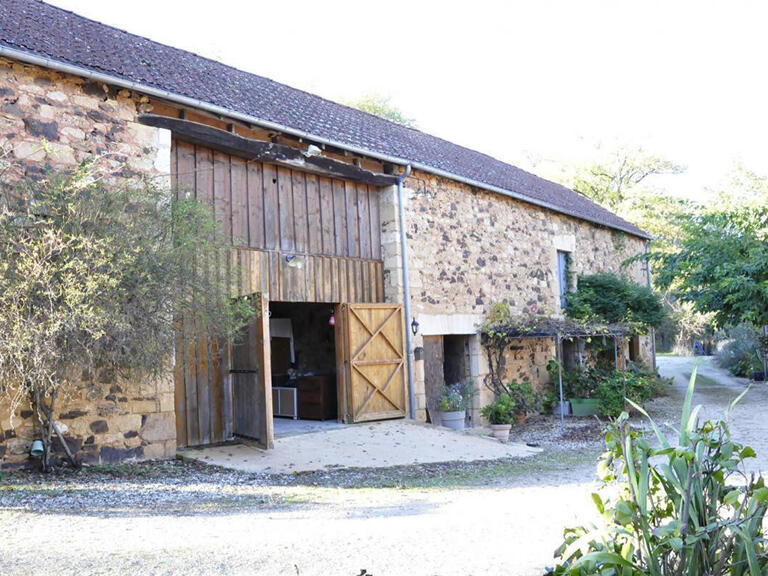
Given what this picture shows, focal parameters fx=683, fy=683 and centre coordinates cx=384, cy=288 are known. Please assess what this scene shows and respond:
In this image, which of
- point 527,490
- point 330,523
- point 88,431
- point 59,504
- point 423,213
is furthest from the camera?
point 423,213

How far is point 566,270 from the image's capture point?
14.9m

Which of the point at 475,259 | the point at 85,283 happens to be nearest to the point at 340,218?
the point at 475,259

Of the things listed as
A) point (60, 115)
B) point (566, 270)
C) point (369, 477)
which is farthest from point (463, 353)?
point (60, 115)

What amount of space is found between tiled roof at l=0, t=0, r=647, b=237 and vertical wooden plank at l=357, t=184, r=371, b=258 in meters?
0.68

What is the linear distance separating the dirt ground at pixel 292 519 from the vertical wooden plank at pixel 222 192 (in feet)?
9.67

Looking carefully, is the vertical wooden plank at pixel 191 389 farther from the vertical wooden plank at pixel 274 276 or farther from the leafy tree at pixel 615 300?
the leafy tree at pixel 615 300

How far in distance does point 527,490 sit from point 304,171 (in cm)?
543

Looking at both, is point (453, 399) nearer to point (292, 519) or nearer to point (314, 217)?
point (314, 217)

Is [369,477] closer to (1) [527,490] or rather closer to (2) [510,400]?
(1) [527,490]

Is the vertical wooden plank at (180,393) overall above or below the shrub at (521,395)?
above

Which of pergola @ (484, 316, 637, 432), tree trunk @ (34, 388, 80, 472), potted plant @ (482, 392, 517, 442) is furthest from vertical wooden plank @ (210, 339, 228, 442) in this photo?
pergola @ (484, 316, 637, 432)

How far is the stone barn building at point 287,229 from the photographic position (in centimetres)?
690

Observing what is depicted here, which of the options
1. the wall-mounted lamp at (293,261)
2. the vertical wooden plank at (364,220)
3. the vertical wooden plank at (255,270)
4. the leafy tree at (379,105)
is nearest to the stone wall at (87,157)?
the vertical wooden plank at (255,270)

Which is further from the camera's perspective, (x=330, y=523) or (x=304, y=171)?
(x=304, y=171)
